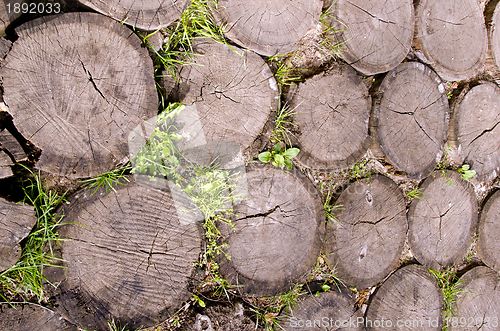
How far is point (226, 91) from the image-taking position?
2773 mm

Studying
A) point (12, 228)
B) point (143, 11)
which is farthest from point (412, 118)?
→ point (12, 228)

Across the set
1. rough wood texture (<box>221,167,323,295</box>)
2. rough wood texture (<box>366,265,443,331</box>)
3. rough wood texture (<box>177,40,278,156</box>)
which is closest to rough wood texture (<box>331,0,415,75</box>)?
rough wood texture (<box>177,40,278,156</box>)

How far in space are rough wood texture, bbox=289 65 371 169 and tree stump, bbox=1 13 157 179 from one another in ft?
2.98

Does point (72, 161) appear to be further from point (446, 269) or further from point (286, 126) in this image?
point (446, 269)

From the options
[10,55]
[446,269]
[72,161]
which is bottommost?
[446,269]

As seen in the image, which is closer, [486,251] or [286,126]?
[286,126]

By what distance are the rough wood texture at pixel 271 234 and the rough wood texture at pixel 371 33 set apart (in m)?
0.83

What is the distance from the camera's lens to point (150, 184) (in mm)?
2658

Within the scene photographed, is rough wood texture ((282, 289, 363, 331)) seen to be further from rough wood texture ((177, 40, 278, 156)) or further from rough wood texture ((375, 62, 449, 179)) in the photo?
rough wood texture ((177, 40, 278, 156))

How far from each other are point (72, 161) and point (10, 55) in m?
0.55

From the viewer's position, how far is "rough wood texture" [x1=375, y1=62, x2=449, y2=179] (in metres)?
3.24

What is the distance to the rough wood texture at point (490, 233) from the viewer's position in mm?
3877

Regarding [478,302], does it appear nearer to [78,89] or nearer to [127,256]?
[127,256]

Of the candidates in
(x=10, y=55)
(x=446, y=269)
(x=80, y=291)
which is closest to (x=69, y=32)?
(x=10, y=55)
